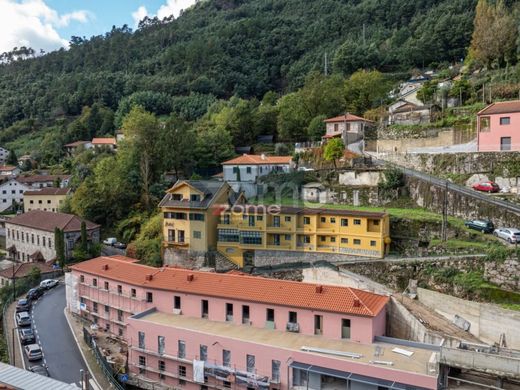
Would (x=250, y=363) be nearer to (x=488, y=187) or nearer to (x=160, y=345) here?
(x=160, y=345)

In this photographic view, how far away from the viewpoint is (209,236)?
3572 cm

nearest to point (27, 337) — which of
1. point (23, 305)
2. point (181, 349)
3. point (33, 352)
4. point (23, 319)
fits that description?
point (33, 352)

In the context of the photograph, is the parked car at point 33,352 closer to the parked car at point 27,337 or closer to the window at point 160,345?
the parked car at point 27,337

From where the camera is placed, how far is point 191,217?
35.9 m

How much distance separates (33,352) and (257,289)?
1365 centimetres

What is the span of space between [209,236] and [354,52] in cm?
5362

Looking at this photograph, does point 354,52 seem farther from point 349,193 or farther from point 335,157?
point 349,193

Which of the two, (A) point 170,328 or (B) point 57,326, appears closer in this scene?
(A) point 170,328

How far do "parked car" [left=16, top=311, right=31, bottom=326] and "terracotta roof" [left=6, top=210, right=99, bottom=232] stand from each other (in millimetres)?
14868

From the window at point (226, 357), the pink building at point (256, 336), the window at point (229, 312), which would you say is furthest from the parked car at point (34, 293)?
the window at point (226, 357)

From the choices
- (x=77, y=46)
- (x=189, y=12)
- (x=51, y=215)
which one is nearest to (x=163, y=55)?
(x=77, y=46)

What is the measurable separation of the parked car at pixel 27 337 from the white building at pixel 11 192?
45.2 m

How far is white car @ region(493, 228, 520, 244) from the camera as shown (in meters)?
25.5

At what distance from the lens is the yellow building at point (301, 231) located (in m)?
→ 30.7
